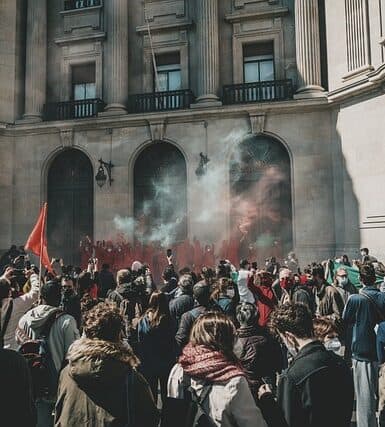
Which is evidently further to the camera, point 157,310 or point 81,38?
point 81,38

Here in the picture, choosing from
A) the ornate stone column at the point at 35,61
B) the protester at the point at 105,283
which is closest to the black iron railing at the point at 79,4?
the ornate stone column at the point at 35,61

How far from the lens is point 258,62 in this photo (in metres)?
19.9

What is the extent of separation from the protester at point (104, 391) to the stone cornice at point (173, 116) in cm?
1664

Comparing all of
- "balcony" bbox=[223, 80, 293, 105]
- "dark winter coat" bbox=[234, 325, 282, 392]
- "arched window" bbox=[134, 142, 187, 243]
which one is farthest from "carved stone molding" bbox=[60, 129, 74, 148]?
"dark winter coat" bbox=[234, 325, 282, 392]

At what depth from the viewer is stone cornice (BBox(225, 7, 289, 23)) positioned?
1919 centimetres

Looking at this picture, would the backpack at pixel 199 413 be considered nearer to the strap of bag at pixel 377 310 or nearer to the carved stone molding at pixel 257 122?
the strap of bag at pixel 377 310

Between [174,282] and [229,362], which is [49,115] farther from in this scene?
[229,362]

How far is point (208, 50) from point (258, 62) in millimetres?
2341

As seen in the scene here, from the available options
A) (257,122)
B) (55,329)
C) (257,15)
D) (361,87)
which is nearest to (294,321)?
(55,329)

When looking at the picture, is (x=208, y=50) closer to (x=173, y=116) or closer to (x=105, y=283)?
(x=173, y=116)

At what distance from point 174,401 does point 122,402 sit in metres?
0.32

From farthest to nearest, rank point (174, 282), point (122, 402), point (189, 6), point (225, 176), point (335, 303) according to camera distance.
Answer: point (189, 6), point (225, 176), point (174, 282), point (335, 303), point (122, 402)

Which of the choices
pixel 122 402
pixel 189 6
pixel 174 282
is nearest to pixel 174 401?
pixel 122 402

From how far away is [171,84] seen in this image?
20641 mm
